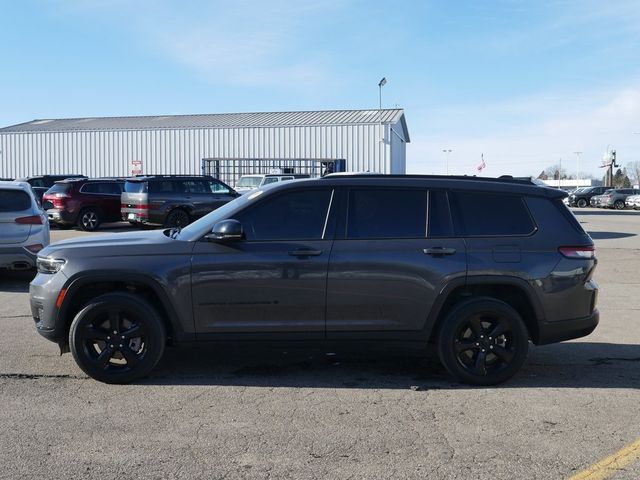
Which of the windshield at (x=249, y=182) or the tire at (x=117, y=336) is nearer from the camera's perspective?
the tire at (x=117, y=336)

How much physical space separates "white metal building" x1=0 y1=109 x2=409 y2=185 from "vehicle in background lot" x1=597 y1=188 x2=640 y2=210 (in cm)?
Result: 1465

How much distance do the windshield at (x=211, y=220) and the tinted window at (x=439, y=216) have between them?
1.47 metres

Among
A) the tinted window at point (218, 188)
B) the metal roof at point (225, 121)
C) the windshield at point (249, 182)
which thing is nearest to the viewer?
Answer: the tinted window at point (218, 188)

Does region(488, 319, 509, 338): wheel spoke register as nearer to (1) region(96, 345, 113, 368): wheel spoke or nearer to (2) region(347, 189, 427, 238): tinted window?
(2) region(347, 189, 427, 238): tinted window

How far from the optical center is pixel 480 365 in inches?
222

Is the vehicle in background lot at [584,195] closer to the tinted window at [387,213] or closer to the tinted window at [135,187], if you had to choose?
the tinted window at [135,187]

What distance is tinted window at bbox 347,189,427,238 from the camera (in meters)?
5.64

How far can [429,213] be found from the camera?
18.8 feet

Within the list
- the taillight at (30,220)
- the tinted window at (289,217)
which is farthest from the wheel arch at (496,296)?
the taillight at (30,220)

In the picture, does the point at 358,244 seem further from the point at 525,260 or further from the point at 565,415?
the point at 565,415

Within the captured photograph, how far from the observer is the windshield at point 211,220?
5602 millimetres

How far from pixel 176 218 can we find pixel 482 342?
1655 centimetres

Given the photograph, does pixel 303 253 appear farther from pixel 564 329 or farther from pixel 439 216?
pixel 564 329

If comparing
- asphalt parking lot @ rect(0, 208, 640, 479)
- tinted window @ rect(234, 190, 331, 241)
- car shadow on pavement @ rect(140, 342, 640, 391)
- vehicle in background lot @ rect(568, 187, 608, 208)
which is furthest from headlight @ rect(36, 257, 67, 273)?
vehicle in background lot @ rect(568, 187, 608, 208)
